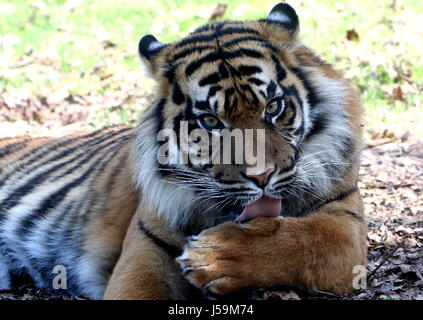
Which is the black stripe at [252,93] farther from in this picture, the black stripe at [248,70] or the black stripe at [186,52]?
the black stripe at [186,52]

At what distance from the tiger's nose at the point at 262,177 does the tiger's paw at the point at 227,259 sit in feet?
0.58

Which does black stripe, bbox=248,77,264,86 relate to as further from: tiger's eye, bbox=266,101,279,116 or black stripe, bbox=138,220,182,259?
black stripe, bbox=138,220,182,259

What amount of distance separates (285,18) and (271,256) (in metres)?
1.28

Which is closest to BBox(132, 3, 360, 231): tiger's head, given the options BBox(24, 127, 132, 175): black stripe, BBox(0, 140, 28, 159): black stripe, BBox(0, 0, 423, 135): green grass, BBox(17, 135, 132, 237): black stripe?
BBox(17, 135, 132, 237): black stripe

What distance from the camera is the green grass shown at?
7.41 m

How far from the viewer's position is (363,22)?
8414 mm

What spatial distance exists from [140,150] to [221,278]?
0.93 metres

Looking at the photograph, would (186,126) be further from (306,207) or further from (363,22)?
(363,22)

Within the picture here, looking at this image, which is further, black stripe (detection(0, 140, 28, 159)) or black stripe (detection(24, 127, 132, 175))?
black stripe (detection(0, 140, 28, 159))

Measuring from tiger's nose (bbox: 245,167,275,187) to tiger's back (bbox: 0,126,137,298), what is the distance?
121cm

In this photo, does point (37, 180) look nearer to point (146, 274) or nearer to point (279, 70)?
point (146, 274)

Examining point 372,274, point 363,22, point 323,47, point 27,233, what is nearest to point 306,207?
point 372,274

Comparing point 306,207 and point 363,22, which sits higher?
point 363,22
